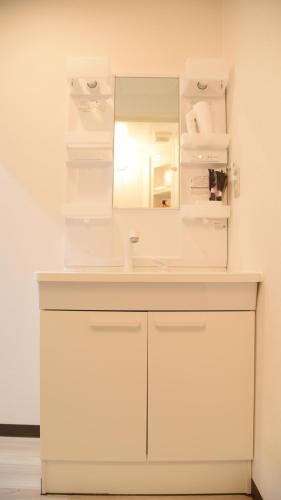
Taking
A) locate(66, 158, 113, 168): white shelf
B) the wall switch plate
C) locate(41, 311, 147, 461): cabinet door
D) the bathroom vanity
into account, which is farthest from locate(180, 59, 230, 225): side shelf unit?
locate(41, 311, 147, 461): cabinet door

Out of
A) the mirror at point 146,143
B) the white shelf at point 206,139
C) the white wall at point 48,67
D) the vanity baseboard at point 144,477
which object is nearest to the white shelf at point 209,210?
the mirror at point 146,143

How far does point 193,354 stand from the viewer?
1.12 meters

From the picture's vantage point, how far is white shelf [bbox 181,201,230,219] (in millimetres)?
1495

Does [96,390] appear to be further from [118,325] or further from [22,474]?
[22,474]

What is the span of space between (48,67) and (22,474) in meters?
2.05

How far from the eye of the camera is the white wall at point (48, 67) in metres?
1.59

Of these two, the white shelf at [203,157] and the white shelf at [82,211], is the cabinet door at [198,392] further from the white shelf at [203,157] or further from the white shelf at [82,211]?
the white shelf at [203,157]

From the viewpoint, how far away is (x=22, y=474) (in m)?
1.28

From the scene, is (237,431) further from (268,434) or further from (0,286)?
(0,286)

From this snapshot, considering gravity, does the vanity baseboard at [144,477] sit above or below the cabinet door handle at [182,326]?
below

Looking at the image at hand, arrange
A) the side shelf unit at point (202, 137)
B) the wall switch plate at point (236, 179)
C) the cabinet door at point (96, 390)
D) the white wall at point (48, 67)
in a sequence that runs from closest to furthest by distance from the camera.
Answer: the cabinet door at point (96, 390)
the wall switch plate at point (236, 179)
the side shelf unit at point (202, 137)
the white wall at point (48, 67)

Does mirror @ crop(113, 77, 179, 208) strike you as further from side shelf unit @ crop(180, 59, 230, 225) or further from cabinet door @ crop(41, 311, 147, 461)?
cabinet door @ crop(41, 311, 147, 461)

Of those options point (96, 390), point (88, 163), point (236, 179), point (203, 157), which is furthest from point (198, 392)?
point (88, 163)

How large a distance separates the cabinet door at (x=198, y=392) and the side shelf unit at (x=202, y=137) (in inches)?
25.4
